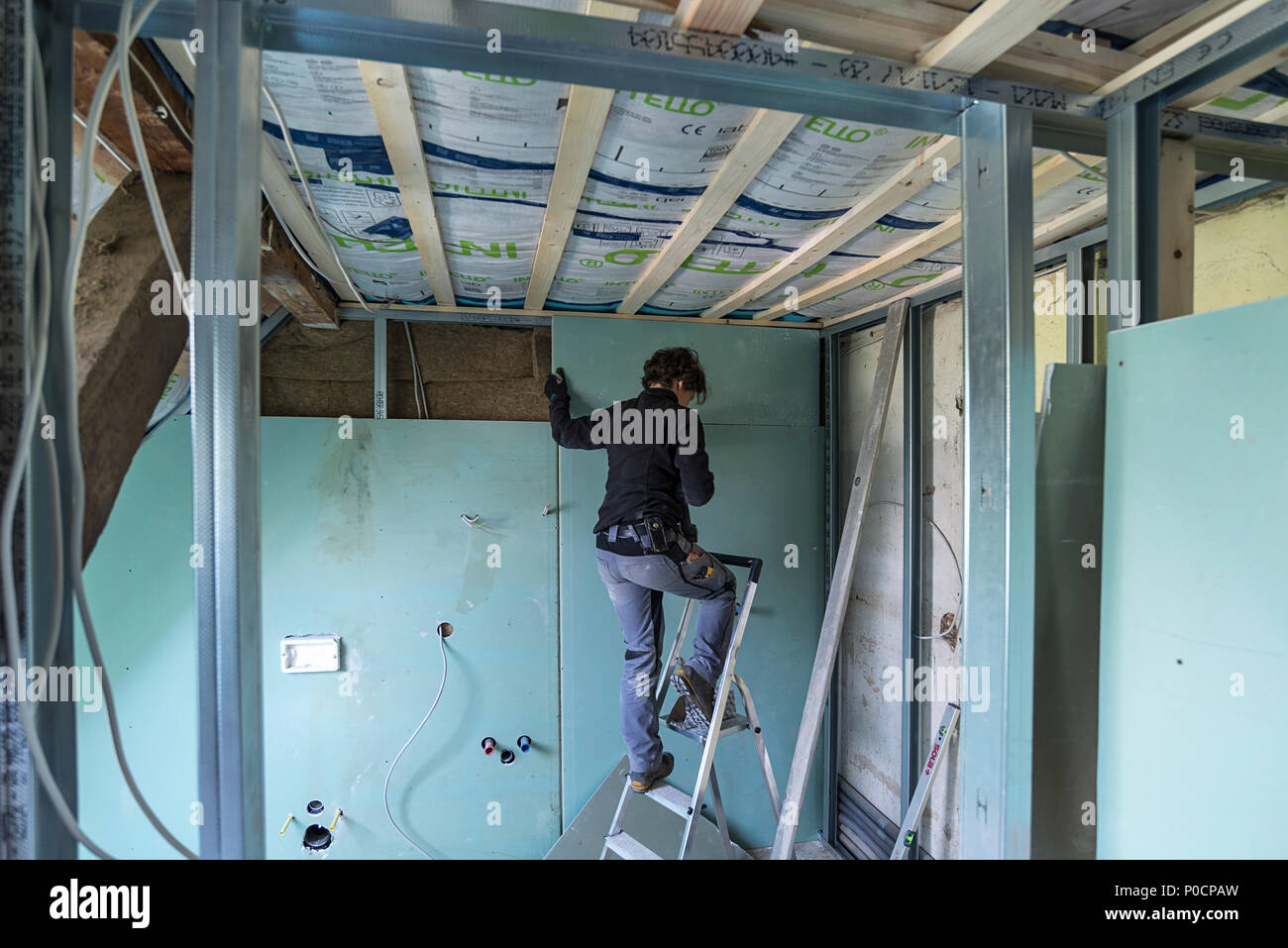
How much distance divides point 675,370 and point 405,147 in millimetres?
1216

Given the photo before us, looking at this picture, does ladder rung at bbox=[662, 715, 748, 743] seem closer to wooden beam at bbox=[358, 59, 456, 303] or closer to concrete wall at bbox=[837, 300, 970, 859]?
concrete wall at bbox=[837, 300, 970, 859]

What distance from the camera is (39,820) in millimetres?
643

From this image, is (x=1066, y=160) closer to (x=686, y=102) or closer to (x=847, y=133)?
(x=847, y=133)

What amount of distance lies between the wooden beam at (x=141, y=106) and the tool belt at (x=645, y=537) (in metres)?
1.50

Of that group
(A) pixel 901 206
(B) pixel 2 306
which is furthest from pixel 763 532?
(B) pixel 2 306

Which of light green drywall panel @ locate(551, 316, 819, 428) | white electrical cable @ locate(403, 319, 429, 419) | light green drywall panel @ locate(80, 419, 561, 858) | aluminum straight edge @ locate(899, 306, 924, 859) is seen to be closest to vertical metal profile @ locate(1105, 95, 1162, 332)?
aluminum straight edge @ locate(899, 306, 924, 859)

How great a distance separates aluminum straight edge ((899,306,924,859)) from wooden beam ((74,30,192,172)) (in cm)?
246

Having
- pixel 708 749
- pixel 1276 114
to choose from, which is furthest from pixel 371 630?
pixel 1276 114

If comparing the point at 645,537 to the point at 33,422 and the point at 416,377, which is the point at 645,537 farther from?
the point at 33,422

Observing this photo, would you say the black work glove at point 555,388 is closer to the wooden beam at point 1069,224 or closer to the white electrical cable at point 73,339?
the wooden beam at point 1069,224

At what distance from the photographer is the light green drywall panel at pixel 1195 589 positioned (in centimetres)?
74

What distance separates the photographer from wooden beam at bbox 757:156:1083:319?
4.25 feet

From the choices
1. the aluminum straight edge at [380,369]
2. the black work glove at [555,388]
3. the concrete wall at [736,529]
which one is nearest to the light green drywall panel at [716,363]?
the concrete wall at [736,529]
